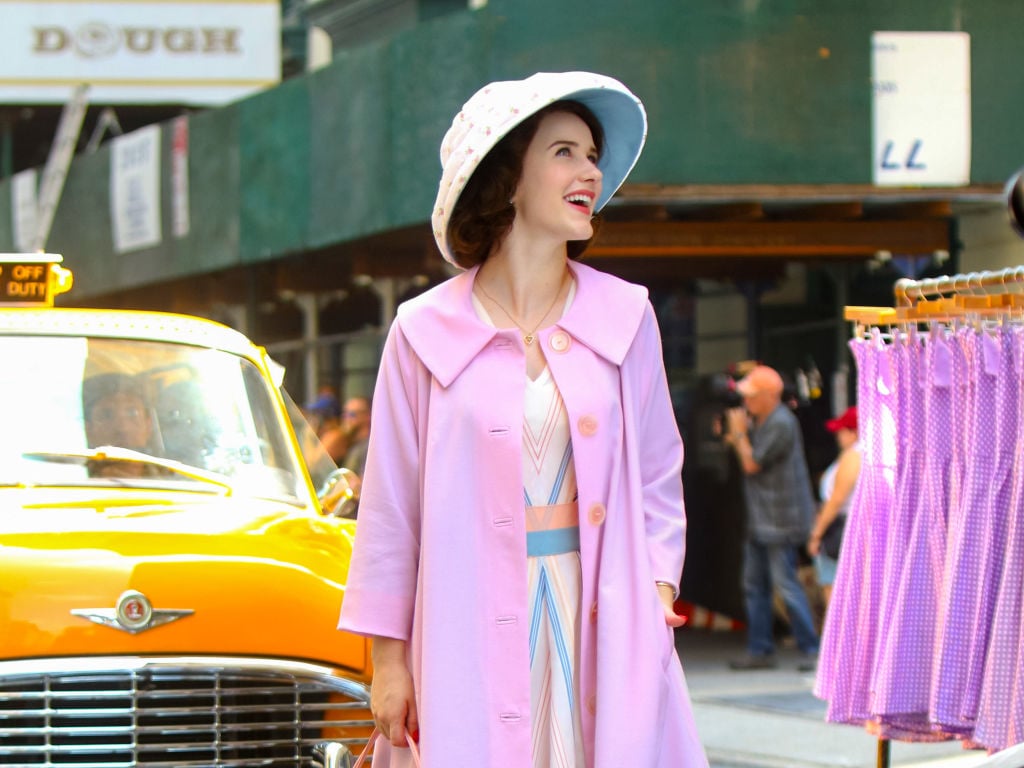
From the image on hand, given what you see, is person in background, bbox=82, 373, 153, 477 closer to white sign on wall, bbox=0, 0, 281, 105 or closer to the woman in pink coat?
the woman in pink coat

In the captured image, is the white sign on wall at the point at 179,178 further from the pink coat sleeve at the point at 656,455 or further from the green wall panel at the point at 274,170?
the pink coat sleeve at the point at 656,455

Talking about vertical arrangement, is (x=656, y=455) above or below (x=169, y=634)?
above

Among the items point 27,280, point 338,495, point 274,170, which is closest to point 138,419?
point 338,495

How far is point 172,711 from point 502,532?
1.33m

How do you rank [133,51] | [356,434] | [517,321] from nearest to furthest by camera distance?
[517,321], [356,434], [133,51]

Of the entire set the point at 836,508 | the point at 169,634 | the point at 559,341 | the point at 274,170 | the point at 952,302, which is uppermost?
the point at 274,170

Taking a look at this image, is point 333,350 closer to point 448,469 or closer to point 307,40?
point 307,40

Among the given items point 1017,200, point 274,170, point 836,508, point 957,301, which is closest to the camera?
point 1017,200

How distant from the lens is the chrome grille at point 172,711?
4262 millimetres

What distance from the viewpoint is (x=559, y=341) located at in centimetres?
350

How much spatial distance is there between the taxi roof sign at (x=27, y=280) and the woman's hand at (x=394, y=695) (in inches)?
111

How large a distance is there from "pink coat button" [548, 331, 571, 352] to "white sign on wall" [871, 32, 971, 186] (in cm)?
881

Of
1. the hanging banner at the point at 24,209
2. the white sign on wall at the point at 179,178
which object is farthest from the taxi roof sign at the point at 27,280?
the hanging banner at the point at 24,209

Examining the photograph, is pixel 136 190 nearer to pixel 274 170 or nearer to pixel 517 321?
pixel 274 170
